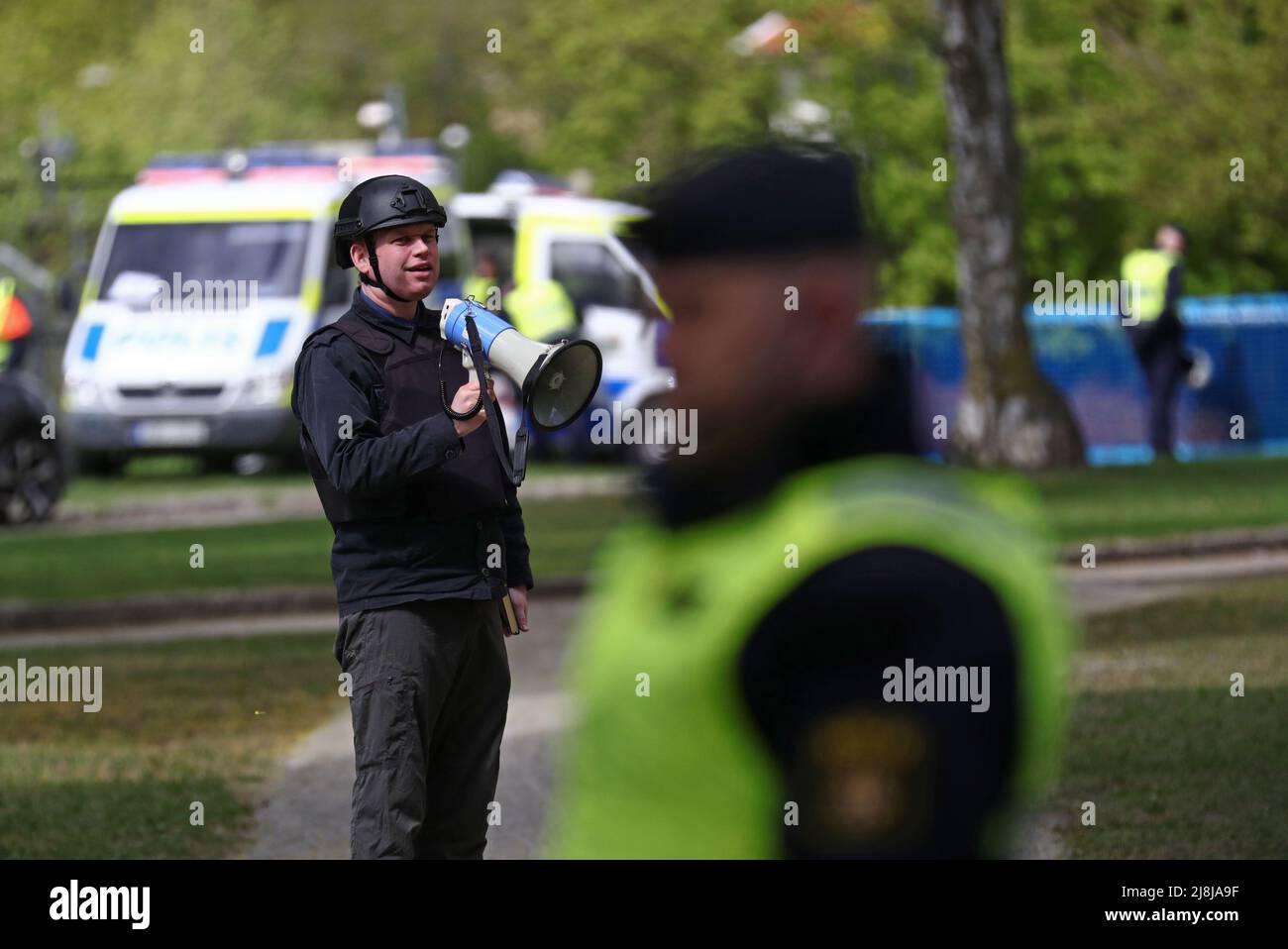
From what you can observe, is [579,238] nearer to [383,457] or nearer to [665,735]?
[383,457]

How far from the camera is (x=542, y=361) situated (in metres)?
4.13

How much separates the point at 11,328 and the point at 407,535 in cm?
1342

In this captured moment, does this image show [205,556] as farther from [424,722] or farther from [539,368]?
[539,368]

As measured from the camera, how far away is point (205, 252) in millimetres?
22672

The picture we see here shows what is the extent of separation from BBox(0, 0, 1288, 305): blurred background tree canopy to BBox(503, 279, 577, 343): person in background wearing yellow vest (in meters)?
2.02

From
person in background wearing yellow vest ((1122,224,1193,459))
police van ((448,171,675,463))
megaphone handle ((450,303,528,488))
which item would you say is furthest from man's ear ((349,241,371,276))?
person in background wearing yellow vest ((1122,224,1193,459))

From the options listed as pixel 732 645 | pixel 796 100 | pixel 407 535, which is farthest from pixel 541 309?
pixel 732 645

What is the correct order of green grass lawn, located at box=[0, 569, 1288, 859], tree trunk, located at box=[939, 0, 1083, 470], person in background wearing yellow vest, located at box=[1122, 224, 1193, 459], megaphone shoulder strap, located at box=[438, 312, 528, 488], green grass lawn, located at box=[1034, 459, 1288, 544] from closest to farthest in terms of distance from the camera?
1. megaphone shoulder strap, located at box=[438, 312, 528, 488]
2. green grass lawn, located at box=[0, 569, 1288, 859]
3. green grass lawn, located at box=[1034, 459, 1288, 544]
4. tree trunk, located at box=[939, 0, 1083, 470]
5. person in background wearing yellow vest, located at box=[1122, 224, 1193, 459]

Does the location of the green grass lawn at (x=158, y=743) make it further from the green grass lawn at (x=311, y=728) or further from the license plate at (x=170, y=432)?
the license plate at (x=170, y=432)

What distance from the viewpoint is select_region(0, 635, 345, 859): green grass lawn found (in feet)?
23.4

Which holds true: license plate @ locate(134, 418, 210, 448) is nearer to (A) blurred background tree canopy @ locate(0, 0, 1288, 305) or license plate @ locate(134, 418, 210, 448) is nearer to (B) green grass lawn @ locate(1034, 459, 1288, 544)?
(A) blurred background tree canopy @ locate(0, 0, 1288, 305)

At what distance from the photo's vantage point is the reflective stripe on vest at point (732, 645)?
2.09 meters
